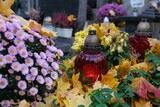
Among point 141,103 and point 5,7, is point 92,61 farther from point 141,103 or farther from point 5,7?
point 5,7

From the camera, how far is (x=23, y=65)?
1420mm

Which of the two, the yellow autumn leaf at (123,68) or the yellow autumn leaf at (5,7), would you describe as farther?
the yellow autumn leaf at (123,68)

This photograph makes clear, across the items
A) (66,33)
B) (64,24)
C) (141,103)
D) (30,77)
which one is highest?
(30,77)

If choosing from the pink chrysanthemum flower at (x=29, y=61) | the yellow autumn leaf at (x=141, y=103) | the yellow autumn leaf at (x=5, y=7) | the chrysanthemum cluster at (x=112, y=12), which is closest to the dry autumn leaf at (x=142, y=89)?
the yellow autumn leaf at (x=141, y=103)

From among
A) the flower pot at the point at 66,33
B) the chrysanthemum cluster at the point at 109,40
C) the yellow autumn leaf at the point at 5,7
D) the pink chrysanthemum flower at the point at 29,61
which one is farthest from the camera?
the flower pot at the point at 66,33

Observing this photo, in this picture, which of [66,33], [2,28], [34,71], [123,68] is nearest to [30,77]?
[34,71]

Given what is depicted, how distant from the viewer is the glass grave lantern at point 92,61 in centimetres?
170

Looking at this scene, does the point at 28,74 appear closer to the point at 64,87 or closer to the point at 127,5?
the point at 64,87

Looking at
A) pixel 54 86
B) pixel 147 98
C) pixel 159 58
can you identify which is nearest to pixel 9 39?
pixel 54 86

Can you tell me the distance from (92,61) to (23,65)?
0.42m

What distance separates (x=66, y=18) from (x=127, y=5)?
2.61 metres

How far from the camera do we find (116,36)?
208 centimetres

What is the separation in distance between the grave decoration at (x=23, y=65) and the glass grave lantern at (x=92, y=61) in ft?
0.69

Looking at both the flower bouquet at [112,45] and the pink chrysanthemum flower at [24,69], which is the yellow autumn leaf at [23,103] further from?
the flower bouquet at [112,45]
